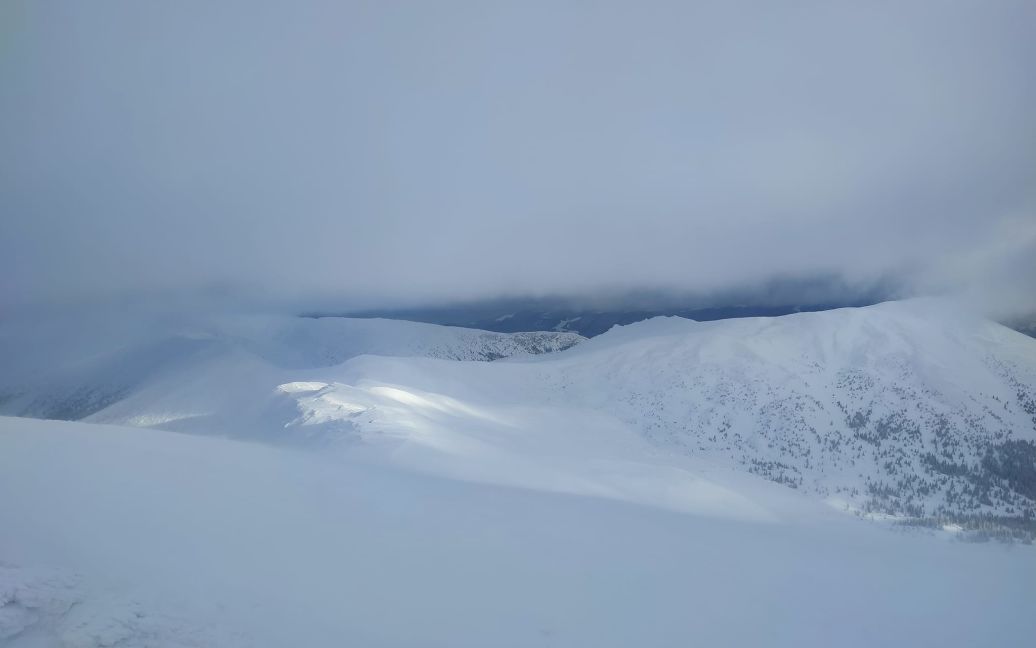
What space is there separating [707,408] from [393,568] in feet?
246

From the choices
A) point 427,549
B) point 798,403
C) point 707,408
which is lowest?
point 707,408

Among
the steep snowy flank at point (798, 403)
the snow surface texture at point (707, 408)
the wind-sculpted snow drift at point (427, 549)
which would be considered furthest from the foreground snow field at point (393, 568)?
the steep snowy flank at point (798, 403)

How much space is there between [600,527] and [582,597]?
204 inches

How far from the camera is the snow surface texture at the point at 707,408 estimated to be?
120ft

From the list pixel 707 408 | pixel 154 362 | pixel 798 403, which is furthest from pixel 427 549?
pixel 154 362

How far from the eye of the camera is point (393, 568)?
469 inches

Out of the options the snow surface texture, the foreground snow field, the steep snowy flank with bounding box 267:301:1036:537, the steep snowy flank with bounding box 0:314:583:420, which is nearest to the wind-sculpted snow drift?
the foreground snow field

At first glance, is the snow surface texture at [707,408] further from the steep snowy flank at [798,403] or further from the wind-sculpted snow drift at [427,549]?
the wind-sculpted snow drift at [427,549]

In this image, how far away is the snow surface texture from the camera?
36625mm

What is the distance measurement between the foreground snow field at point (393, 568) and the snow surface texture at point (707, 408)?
8129 millimetres

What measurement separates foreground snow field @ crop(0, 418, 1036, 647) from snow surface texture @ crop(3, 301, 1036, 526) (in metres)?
8.13

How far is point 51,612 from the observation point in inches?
303

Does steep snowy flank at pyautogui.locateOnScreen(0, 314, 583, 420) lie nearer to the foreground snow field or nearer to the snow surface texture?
the snow surface texture

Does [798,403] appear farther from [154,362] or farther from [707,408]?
[154,362]
